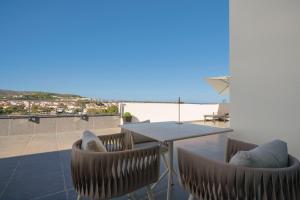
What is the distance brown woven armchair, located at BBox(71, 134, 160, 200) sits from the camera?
1.30m

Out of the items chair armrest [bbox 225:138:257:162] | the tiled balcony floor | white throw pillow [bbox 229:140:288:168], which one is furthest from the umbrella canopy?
white throw pillow [bbox 229:140:288:168]

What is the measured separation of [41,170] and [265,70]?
10.3 ft

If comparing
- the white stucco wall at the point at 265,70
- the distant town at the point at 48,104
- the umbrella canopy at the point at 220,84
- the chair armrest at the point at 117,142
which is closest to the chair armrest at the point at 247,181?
the white stucco wall at the point at 265,70

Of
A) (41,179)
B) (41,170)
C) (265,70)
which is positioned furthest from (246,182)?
(41,170)

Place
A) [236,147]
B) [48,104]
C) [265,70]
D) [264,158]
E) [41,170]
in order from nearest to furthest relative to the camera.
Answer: [264,158] < [236,147] < [265,70] < [41,170] < [48,104]

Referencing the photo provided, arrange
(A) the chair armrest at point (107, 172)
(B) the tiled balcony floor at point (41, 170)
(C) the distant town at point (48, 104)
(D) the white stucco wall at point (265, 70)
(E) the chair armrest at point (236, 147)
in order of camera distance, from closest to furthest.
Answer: (A) the chair armrest at point (107, 172), (E) the chair armrest at point (236, 147), (D) the white stucco wall at point (265, 70), (B) the tiled balcony floor at point (41, 170), (C) the distant town at point (48, 104)

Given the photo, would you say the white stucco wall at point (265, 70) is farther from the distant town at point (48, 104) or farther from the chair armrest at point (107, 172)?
the distant town at point (48, 104)

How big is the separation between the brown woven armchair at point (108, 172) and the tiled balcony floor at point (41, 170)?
0.81 metres

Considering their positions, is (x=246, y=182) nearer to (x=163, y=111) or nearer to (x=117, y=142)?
(x=117, y=142)

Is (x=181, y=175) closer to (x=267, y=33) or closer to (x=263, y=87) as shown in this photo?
(x=263, y=87)

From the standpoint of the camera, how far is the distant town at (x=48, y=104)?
604cm

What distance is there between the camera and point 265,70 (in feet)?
6.44

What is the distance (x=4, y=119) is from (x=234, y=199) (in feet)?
20.5

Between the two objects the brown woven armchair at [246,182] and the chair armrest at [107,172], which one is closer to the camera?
the brown woven armchair at [246,182]
